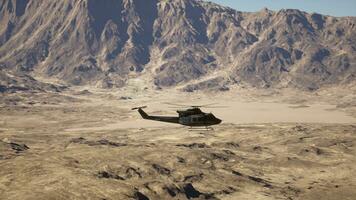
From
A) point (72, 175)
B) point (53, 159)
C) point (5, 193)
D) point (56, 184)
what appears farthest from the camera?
point (53, 159)

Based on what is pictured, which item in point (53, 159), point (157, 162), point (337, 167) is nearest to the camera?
point (53, 159)

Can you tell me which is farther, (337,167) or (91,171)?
(337,167)

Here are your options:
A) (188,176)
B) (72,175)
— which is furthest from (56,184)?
(188,176)

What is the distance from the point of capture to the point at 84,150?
625 feet

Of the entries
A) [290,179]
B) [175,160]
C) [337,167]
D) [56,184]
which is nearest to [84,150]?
[175,160]

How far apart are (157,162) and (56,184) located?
4725 centimetres

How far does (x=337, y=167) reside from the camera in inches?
7657

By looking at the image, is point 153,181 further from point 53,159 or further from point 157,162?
point 53,159

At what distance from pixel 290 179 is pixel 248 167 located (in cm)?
1823

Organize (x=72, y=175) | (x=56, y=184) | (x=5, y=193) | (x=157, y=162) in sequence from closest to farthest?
(x=5, y=193) < (x=56, y=184) < (x=72, y=175) < (x=157, y=162)

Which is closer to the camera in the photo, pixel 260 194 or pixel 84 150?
pixel 260 194

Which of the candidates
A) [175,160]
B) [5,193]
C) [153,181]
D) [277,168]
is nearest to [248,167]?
[277,168]

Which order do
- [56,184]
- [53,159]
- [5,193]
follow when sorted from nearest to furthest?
[5,193], [56,184], [53,159]

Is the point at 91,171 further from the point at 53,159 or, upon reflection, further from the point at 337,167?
the point at 337,167
